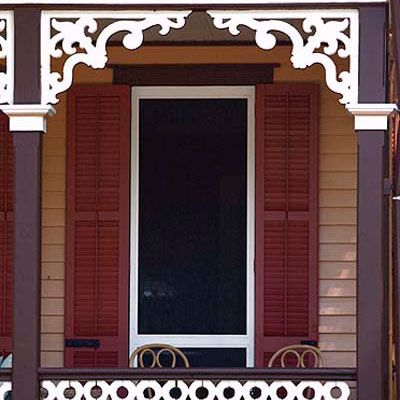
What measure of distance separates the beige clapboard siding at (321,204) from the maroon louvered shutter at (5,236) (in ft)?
0.78

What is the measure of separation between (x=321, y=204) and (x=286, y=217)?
261 millimetres

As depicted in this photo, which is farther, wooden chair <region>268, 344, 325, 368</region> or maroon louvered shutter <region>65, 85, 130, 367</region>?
maroon louvered shutter <region>65, 85, 130, 367</region>

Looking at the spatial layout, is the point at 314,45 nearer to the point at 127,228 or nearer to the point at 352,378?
the point at 352,378

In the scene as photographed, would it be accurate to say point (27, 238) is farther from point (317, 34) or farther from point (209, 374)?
point (317, 34)

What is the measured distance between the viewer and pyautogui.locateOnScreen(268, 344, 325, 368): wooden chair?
7391mm

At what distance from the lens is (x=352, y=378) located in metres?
5.71

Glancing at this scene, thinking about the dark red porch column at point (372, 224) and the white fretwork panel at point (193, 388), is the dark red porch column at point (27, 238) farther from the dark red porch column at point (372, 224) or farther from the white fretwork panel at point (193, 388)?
the dark red porch column at point (372, 224)

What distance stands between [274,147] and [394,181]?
1960mm

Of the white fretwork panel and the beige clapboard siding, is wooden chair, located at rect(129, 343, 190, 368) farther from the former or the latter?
the white fretwork panel

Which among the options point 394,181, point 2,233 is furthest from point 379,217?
point 2,233

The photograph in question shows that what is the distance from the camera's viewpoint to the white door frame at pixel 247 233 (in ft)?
25.4

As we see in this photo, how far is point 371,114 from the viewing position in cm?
566

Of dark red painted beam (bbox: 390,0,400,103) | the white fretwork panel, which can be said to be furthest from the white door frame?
dark red painted beam (bbox: 390,0,400,103)

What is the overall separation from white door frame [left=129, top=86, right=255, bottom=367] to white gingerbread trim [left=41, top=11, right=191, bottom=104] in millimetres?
2085
